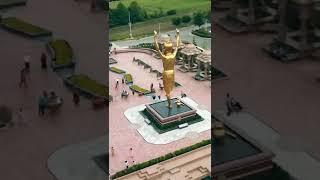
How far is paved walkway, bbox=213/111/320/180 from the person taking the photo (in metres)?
18.9

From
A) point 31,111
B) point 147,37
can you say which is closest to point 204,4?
point 147,37

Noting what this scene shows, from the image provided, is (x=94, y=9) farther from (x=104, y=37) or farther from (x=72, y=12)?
(x=104, y=37)

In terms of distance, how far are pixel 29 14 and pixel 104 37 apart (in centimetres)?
706

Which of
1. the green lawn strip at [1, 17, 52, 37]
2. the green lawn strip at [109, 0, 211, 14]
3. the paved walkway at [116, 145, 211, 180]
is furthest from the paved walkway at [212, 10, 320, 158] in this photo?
the green lawn strip at [1, 17, 52, 37]

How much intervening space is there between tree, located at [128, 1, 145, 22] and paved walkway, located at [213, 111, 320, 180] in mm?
7436

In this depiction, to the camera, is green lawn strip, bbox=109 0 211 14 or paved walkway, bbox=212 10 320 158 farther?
green lawn strip, bbox=109 0 211 14

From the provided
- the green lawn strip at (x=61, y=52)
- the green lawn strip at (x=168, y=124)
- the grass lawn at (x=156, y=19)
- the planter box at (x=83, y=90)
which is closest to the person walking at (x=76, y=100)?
the planter box at (x=83, y=90)

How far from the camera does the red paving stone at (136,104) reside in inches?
775

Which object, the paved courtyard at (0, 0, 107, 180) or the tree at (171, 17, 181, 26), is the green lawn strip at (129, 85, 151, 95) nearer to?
the paved courtyard at (0, 0, 107, 180)

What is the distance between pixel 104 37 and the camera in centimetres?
3027

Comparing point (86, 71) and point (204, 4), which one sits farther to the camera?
point (204, 4)

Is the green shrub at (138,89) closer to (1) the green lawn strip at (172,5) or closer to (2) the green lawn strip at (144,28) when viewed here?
(2) the green lawn strip at (144,28)

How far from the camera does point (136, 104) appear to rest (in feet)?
75.9

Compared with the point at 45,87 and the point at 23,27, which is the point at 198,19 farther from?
the point at 23,27
